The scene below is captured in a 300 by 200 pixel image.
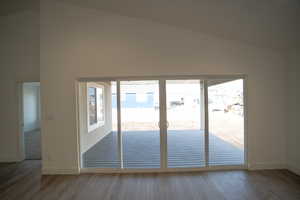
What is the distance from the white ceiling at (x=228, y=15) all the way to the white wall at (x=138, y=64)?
0.70ft

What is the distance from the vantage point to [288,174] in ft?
11.7

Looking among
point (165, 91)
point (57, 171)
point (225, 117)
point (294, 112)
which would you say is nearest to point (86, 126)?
point (57, 171)

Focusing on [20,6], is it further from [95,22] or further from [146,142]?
[146,142]

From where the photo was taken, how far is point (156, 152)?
4.73m

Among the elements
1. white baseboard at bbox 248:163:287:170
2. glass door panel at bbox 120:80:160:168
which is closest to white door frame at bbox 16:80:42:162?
glass door panel at bbox 120:80:160:168

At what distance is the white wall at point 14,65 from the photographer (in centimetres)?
454

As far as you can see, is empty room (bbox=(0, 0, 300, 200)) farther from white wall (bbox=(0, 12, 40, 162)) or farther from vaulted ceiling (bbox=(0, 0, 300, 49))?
white wall (bbox=(0, 12, 40, 162))

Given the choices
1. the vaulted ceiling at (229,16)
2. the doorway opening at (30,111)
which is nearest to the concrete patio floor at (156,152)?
the vaulted ceiling at (229,16)

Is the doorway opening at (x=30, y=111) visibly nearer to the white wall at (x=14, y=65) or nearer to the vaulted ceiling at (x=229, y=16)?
the white wall at (x=14, y=65)

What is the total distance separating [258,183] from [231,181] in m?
0.46

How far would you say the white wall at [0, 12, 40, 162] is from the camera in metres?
4.54

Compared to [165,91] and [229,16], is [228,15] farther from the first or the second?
[165,91]

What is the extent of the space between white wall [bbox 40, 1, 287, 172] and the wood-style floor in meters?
0.41

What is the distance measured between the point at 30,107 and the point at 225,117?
927 cm
